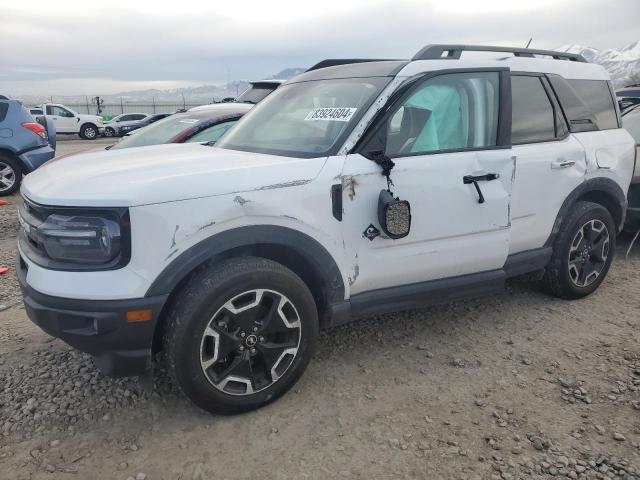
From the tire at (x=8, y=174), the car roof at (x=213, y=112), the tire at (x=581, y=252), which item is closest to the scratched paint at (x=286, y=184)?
the tire at (x=581, y=252)

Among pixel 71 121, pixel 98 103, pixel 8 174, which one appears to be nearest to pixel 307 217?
pixel 8 174

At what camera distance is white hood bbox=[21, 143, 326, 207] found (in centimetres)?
236

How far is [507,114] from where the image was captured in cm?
346

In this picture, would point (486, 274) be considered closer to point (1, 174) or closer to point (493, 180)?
point (493, 180)

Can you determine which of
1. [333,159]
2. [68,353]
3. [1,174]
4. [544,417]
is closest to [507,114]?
[333,159]

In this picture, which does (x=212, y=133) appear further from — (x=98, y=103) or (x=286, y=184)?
(x=98, y=103)

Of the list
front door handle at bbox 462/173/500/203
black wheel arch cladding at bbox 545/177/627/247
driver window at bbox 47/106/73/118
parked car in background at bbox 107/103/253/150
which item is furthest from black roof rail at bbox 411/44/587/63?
driver window at bbox 47/106/73/118

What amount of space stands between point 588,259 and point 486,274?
Result: 1.29 m

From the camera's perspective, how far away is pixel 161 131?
6156mm

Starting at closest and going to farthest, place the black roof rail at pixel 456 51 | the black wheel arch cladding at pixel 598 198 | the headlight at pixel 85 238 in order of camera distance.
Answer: the headlight at pixel 85 238 < the black roof rail at pixel 456 51 < the black wheel arch cladding at pixel 598 198

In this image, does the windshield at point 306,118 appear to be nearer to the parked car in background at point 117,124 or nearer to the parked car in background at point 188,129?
the parked car in background at point 188,129

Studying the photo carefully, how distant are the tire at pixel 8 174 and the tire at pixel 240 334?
7.61m

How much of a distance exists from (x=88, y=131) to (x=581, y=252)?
27826 mm

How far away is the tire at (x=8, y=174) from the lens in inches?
338
